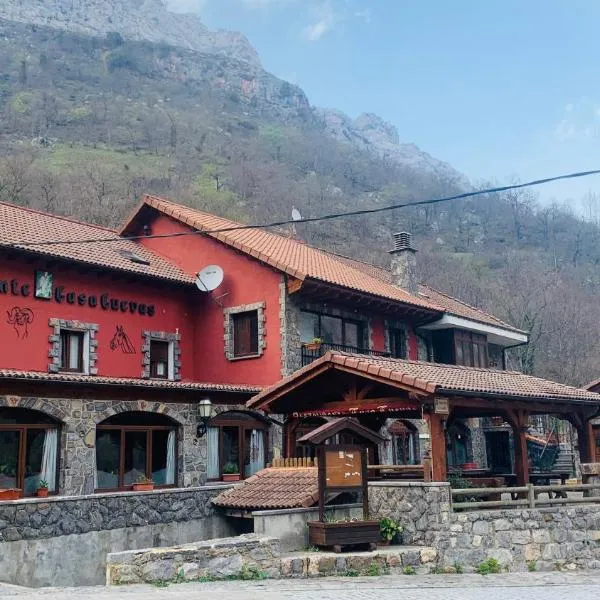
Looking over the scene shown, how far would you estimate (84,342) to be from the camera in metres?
19.5

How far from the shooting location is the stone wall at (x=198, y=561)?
1048 cm

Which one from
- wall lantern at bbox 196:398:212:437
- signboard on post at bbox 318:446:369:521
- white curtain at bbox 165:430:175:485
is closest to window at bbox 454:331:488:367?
wall lantern at bbox 196:398:212:437

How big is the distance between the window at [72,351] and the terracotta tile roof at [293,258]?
5.26 meters

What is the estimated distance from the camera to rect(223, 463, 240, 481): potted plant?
18.4 meters

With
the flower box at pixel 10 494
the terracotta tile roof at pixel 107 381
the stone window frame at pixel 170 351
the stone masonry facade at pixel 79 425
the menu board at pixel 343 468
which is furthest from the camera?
the stone window frame at pixel 170 351

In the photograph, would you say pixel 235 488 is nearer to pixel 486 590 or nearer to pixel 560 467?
pixel 486 590

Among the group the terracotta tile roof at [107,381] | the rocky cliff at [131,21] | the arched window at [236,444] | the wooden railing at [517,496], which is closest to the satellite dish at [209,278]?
the terracotta tile roof at [107,381]

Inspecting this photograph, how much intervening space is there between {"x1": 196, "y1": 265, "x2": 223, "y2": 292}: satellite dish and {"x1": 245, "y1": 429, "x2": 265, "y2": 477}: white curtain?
4.61m

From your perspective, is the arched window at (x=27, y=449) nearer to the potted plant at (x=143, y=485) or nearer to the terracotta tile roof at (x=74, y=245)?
the potted plant at (x=143, y=485)

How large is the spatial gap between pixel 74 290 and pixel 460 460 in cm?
1479

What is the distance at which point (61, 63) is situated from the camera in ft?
325

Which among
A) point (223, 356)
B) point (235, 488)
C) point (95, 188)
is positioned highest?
point (95, 188)

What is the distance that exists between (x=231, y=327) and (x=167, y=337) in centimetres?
190

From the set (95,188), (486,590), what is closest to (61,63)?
(95,188)
